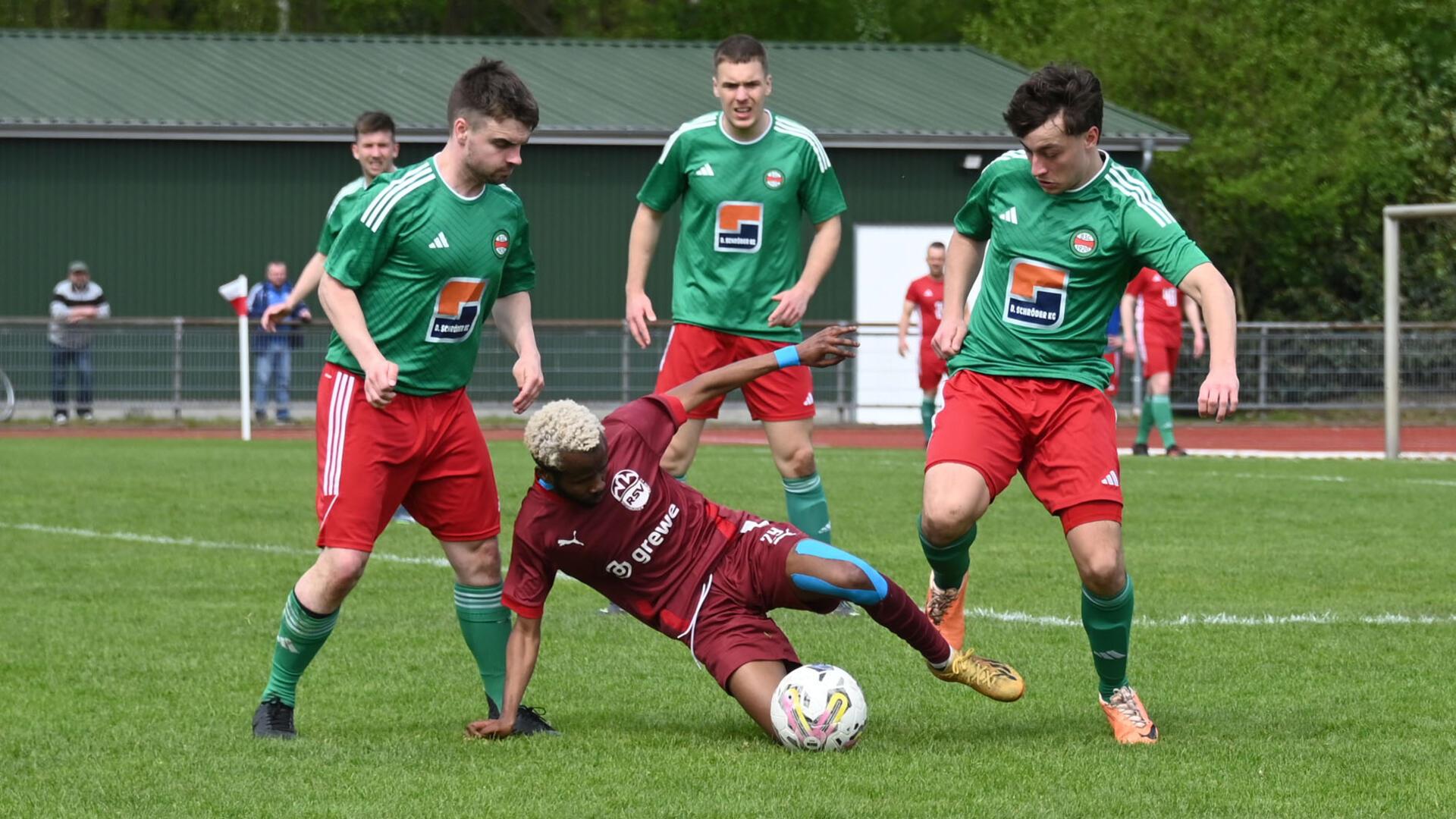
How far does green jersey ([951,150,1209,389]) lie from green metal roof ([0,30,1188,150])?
20571 millimetres

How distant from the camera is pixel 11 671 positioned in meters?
7.12

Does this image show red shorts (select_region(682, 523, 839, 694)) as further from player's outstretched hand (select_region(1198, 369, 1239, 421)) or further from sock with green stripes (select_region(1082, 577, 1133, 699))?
player's outstretched hand (select_region(1198, 369, 1239, 421))

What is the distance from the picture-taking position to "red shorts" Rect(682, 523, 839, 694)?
5.87 meters

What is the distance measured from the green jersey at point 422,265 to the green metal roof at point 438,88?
20.6 m

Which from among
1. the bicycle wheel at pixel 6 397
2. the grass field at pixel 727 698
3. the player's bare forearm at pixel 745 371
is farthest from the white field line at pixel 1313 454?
the player's bare forearm at pixel 745 371

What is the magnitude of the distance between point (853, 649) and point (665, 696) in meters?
1.04

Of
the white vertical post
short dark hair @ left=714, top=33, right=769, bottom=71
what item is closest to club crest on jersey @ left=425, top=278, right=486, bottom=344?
short dark hair @ left=714, top=33, right=769, bottom=71

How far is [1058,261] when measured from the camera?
19.7ft

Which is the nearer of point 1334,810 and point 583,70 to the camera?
point 1334,810

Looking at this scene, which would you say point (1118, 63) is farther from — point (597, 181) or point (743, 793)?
point (743, 793)

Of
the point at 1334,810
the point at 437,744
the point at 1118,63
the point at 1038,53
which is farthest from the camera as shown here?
the point at 1038,53

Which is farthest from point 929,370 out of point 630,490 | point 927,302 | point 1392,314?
point 630,490

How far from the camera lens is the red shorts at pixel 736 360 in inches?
322

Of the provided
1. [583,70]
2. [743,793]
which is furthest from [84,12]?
[743,793]
